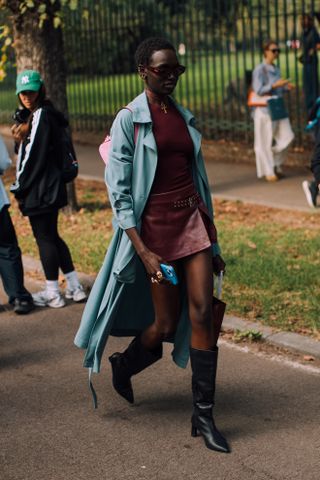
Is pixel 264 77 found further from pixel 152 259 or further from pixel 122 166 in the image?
pixel 152 259

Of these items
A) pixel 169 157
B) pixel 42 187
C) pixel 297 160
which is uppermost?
pixel 169 157

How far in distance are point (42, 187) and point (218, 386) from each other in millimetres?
2470

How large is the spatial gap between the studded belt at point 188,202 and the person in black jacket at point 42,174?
265cm

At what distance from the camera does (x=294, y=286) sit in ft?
24.2

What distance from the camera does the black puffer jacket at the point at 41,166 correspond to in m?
7.25

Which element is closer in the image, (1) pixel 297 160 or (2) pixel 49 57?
(2) pixel 49 57

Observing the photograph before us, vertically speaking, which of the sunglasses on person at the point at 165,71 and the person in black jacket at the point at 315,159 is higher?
the sunglasses on person at the point at 165,71

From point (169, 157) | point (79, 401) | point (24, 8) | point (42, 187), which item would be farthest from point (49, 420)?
point (24, 8)

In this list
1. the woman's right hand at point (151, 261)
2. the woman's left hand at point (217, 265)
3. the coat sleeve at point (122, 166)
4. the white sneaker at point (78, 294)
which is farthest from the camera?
the white sneaker at point (78, 294)

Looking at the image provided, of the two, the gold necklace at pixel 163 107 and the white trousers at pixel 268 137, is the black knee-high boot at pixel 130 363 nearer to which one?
the gold necklace at pixel 163 107

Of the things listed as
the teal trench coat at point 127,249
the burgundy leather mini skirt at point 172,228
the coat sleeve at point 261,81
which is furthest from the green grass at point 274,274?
the coat sleeve at point 261,81

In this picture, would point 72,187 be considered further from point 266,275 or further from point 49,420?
point 49,420

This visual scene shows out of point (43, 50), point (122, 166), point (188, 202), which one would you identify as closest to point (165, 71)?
point (122, 166)

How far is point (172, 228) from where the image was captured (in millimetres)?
4766
